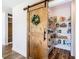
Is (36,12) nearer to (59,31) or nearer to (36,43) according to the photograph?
(36,43)

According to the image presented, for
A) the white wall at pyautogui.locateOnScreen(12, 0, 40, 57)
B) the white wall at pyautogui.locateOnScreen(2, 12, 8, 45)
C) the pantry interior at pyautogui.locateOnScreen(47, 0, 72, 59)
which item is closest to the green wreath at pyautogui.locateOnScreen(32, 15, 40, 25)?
the white wall at pyautogui.locateOnScreen(12, 0, 40, 57)

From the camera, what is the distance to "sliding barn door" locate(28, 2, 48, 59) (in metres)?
2.82

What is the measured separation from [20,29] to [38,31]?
142 cm

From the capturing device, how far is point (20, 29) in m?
4.26

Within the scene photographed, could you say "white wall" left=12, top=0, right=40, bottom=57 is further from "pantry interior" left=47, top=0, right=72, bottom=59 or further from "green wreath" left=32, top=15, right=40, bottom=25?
"pantry interior" left=47, top=0, right=72, bottom=59

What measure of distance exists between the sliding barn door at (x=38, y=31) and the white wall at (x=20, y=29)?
1.53 feet

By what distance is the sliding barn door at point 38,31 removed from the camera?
282 cm

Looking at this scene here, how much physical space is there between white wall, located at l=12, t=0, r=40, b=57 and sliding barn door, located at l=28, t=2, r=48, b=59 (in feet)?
1.53

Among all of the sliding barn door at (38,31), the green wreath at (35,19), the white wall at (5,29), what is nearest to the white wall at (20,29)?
the sliding barn door at (38,31)

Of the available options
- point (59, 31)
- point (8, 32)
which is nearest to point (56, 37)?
point (59, 31)

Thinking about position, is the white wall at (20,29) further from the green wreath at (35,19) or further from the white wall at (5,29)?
the white wall at (5,29)

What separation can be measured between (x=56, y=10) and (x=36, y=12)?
2.78 metres

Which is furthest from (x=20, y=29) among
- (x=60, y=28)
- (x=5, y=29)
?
(x=5, y=29)

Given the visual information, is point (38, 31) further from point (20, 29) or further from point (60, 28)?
point (60, 28)
